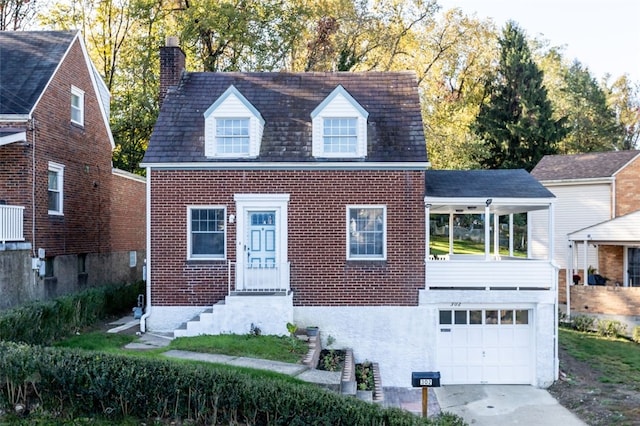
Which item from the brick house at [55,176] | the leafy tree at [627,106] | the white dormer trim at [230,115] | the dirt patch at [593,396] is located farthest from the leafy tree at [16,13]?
the leafy tree at [627,106]

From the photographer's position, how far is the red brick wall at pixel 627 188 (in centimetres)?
2542

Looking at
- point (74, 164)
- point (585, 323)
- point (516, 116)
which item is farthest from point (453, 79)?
point (74, 164)

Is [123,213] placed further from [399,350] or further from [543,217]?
[543,217]

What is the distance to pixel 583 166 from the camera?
27.5 metres

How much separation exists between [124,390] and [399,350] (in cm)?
859

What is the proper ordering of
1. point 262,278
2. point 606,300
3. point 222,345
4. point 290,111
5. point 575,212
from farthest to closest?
1. point 575,212
2. point 606,300
3. point 290,111
4. point 262,278
5. point 222,345

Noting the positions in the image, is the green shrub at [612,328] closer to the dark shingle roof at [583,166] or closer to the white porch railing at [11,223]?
the dark shingle roof at [583,166]

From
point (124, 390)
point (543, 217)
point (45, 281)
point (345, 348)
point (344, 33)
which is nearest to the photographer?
point (124, 390)

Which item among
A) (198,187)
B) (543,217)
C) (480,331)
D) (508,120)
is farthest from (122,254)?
(508,120)

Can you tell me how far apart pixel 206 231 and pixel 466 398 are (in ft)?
27.5

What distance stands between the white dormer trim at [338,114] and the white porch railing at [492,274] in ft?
13.3

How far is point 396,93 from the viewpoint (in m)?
17.4

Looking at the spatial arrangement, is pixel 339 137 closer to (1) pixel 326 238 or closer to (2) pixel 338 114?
(2) pixel 338 114

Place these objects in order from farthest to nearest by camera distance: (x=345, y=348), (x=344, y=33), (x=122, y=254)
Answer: (x=344, y=33) → (x=122, y=254) → (x=345, y=348)
